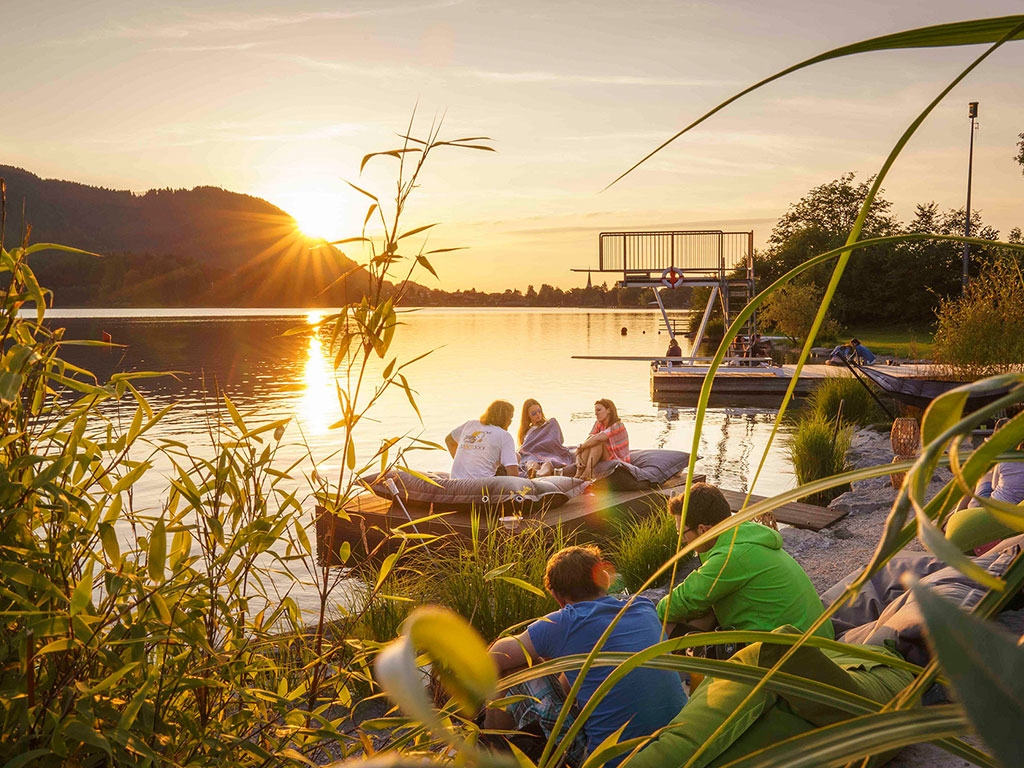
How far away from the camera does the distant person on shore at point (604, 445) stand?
9758 mm

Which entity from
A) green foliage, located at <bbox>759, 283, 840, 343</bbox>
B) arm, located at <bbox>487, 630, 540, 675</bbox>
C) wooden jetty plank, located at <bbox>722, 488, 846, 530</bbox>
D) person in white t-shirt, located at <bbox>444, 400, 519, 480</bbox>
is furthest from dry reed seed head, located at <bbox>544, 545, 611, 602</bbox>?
green foliage, located at <bbox>759, 283, 840, 343</bbox>

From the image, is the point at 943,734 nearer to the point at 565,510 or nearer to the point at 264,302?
the point at 565,510

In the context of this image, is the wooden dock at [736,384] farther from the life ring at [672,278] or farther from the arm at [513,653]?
the arm at [513,653]

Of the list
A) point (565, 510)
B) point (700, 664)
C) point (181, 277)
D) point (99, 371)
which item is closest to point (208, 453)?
point (565, 510)

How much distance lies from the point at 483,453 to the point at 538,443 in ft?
8.49

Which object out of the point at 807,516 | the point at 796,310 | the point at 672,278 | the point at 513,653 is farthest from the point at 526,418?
the point at 796,310

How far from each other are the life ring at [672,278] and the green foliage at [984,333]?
9268mm

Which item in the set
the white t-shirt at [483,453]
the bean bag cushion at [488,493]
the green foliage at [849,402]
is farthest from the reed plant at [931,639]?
the green foliage at [849,402]

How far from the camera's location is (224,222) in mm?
193500

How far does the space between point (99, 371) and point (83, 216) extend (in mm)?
153760

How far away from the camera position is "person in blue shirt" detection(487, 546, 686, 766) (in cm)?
312

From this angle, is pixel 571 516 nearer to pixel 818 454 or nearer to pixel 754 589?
pixel 754 589

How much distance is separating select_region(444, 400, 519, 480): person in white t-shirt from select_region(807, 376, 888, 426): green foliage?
7.99 m

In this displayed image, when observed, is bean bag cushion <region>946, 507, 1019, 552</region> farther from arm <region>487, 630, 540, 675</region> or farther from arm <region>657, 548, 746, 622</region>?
arm <region>657, 548, 746, 622</region>
